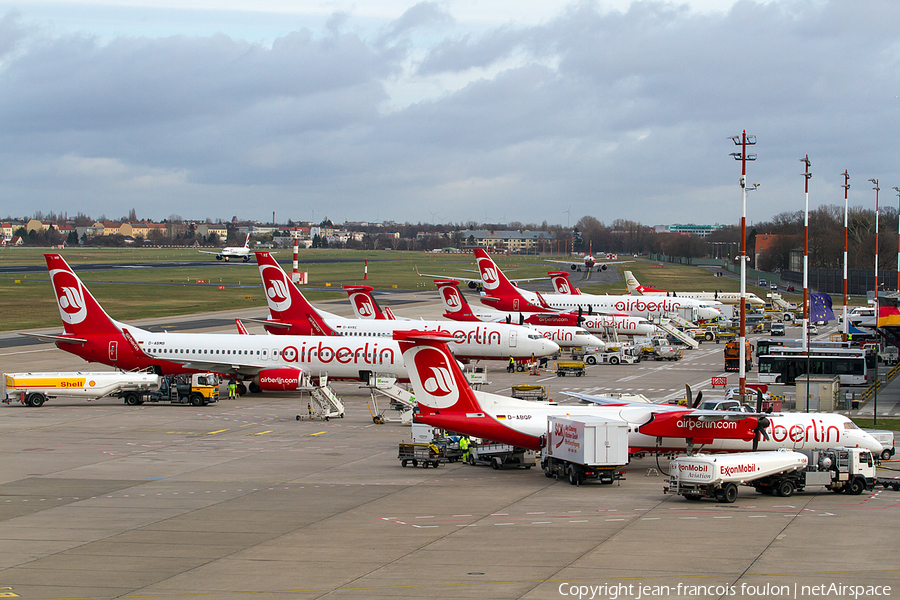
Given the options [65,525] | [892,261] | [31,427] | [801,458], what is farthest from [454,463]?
[892,261]

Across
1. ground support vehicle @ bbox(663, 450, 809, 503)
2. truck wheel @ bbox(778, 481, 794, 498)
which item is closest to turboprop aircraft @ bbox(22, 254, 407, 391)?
ground support vehicle @ bbox(663, 450, 809, 503)

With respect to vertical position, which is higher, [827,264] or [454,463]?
[827,264]

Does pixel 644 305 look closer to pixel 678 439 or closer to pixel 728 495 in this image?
pixel 678 439

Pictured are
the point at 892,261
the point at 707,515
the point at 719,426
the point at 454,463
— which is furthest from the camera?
the point at 892,261

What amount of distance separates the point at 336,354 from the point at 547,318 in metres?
43.3

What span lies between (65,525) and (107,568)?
238 inches

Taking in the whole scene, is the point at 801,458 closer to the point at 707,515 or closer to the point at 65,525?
the point at 707,515

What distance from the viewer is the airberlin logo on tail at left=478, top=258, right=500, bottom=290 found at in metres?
117

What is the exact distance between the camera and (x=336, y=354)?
66.1 meters

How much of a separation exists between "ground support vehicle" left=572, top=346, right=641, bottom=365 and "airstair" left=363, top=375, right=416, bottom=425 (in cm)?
3305

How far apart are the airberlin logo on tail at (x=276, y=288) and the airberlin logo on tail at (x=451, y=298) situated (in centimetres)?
2186

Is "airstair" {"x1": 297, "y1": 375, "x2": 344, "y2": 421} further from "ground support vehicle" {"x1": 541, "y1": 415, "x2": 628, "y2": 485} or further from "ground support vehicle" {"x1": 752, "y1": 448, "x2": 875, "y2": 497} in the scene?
"ground support vehicle" {"x1": 752, "y1": 448, "x2": 875, "y2": 497}

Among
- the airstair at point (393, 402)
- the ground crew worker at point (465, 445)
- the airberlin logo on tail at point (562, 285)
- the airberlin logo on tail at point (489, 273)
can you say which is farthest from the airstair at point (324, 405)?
the airberlin logo on tail at point (562, 285)

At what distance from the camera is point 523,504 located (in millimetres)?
34562
